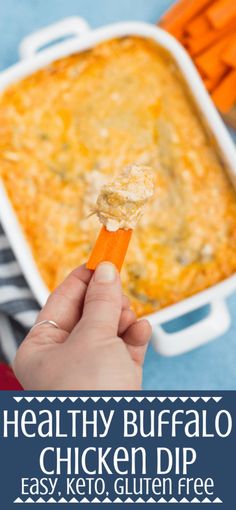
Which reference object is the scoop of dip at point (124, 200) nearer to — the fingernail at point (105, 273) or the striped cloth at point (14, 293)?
the fingernail at point (105, 273)

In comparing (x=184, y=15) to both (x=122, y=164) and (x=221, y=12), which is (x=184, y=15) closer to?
(x=221, y=12)

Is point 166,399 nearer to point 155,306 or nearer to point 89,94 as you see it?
point 155,306

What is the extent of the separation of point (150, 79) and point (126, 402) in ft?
2.09

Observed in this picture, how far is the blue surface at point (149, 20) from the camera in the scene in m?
1.49

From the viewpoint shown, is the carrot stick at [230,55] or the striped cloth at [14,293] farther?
the carrot stick at [230,55]

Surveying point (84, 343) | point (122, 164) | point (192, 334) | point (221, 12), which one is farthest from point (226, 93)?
point (84, 343)

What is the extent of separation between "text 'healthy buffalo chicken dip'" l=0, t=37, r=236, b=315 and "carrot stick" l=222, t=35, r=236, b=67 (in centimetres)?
14

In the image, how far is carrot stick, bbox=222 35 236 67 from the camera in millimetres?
1432

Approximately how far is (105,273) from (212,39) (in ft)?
2.49

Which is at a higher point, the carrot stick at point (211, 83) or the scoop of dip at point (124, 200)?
the carrot stick at point (211, 83)

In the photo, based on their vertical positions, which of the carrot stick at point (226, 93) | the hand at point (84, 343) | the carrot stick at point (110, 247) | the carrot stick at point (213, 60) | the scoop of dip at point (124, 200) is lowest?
the hand at point (84, 343)

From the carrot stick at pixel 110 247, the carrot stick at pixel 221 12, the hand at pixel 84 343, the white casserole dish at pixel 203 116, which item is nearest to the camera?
the hand at pixel 84 343

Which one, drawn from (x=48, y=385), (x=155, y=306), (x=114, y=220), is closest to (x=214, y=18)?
(x=155, y=306)

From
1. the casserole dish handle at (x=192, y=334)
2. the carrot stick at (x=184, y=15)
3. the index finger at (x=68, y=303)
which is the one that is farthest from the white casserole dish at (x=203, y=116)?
the index finger at (x=68, y=303)
